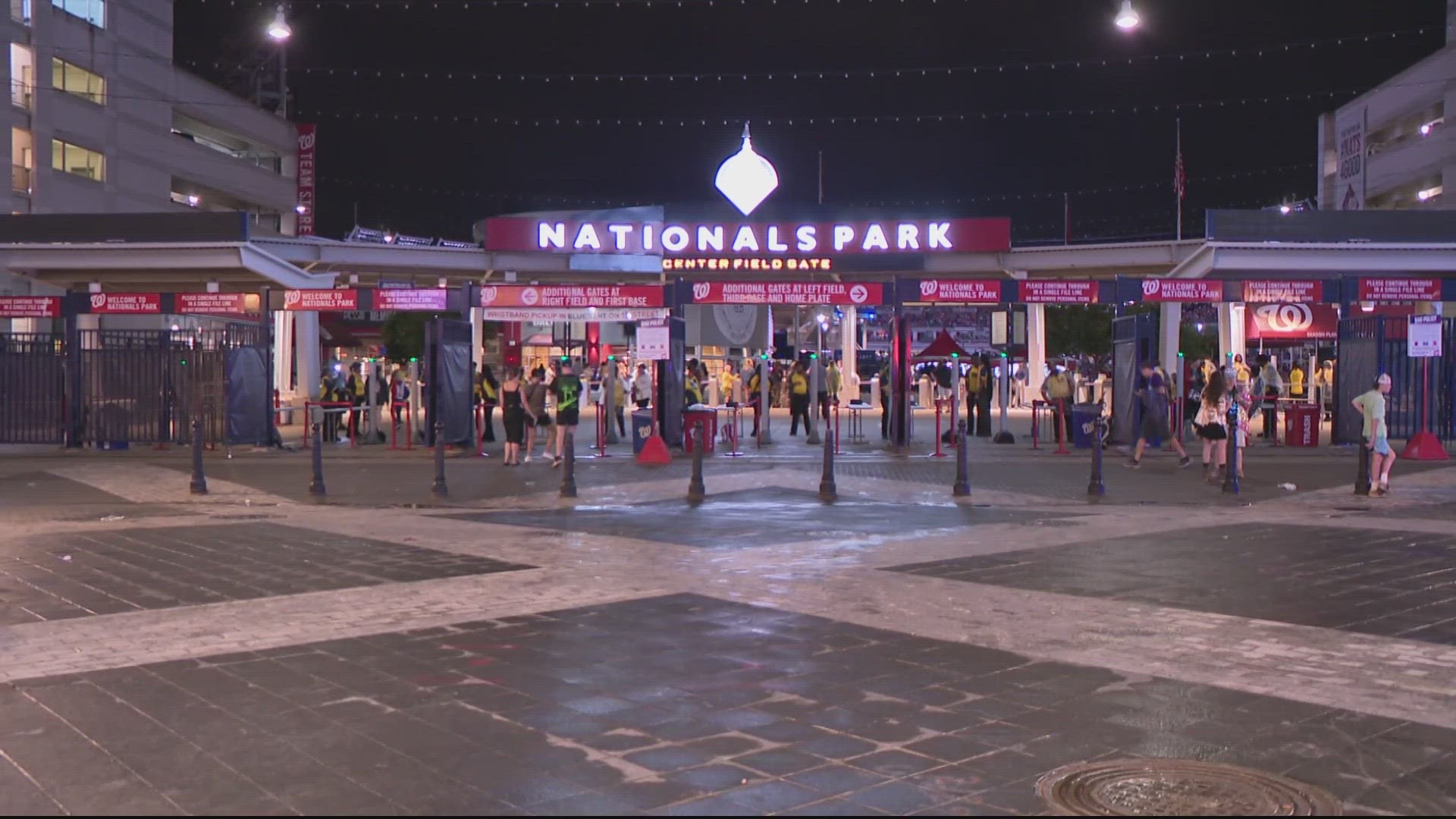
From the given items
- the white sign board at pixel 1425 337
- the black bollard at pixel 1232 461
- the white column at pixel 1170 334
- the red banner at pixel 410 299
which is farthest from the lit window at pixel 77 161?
the white sign board at pixel 1425 337

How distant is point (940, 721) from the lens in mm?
6246

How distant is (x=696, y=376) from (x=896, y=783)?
20.5m

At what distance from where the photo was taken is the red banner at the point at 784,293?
968 inches

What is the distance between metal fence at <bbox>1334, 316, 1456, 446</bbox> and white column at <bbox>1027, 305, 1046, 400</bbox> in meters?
16.5

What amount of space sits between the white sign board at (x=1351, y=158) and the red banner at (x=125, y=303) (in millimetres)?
47950

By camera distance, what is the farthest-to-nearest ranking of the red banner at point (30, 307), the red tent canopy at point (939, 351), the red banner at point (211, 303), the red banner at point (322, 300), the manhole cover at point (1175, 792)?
the red tent canopy at point (939, 351) < the red banner at point (322, 300) < the red banner at point (30, 307) < the red banner at point (211, 303) < the manhole cover at point (1175, 792)

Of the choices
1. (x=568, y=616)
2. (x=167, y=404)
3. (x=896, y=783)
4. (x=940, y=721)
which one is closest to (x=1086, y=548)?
(x=568, y=616)

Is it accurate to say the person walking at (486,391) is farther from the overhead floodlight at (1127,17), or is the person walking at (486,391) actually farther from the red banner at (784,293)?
the overhead floodlight at (1127,17)

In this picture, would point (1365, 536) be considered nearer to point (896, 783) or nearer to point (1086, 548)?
point (1086, 548)

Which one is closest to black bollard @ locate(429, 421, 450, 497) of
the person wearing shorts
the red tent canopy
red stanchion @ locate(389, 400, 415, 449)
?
the person wearing shorts

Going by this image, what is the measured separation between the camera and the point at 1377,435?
17.1m

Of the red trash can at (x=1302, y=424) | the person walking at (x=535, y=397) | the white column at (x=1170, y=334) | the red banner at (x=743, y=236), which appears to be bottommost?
the red trash can at (x=1302, y=424)

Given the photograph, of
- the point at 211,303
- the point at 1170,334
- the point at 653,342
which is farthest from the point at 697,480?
the point at 1170,334

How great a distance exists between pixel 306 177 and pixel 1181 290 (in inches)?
2032
